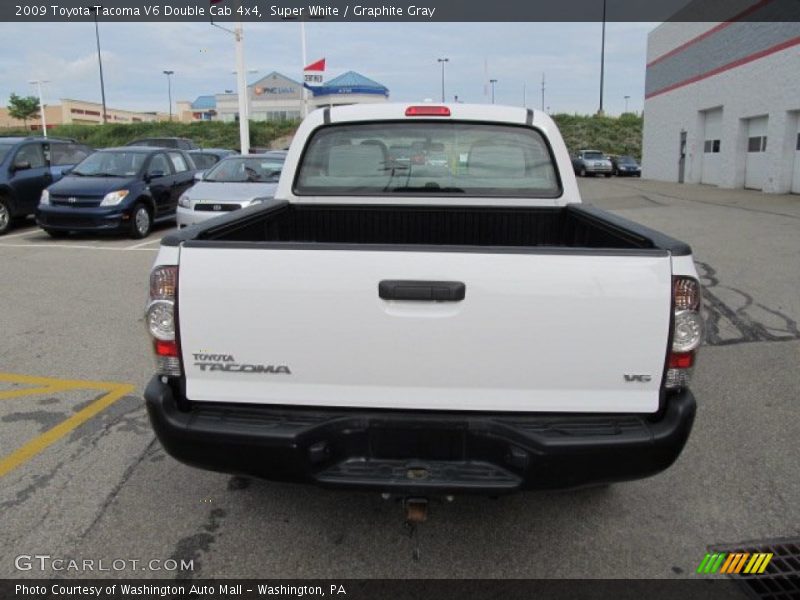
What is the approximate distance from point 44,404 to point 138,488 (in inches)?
63.1

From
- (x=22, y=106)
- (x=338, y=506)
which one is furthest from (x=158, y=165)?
(x=22, y=106)

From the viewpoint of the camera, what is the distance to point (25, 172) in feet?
43.7

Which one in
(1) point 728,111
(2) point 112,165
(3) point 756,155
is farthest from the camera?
(1) point 728,111

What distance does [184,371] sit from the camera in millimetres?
2545

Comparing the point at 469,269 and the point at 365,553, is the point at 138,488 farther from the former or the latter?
the point at 469,269

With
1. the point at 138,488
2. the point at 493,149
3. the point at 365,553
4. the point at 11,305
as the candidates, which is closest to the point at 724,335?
the point at 493,149

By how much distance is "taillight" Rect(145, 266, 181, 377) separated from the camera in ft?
8.10

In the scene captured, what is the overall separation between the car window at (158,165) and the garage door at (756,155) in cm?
1976

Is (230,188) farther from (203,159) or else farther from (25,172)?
(203,159)

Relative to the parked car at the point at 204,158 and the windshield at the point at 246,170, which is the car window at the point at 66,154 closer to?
the parked car at the point at 204,158

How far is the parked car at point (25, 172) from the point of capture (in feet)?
42.7

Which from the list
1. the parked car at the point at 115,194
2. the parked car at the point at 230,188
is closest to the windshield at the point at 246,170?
the parked car at the point at 230,188

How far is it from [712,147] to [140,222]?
2489 centimetres

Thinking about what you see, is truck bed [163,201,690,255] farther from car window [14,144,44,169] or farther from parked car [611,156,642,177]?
parked car [611,156,642,177]
